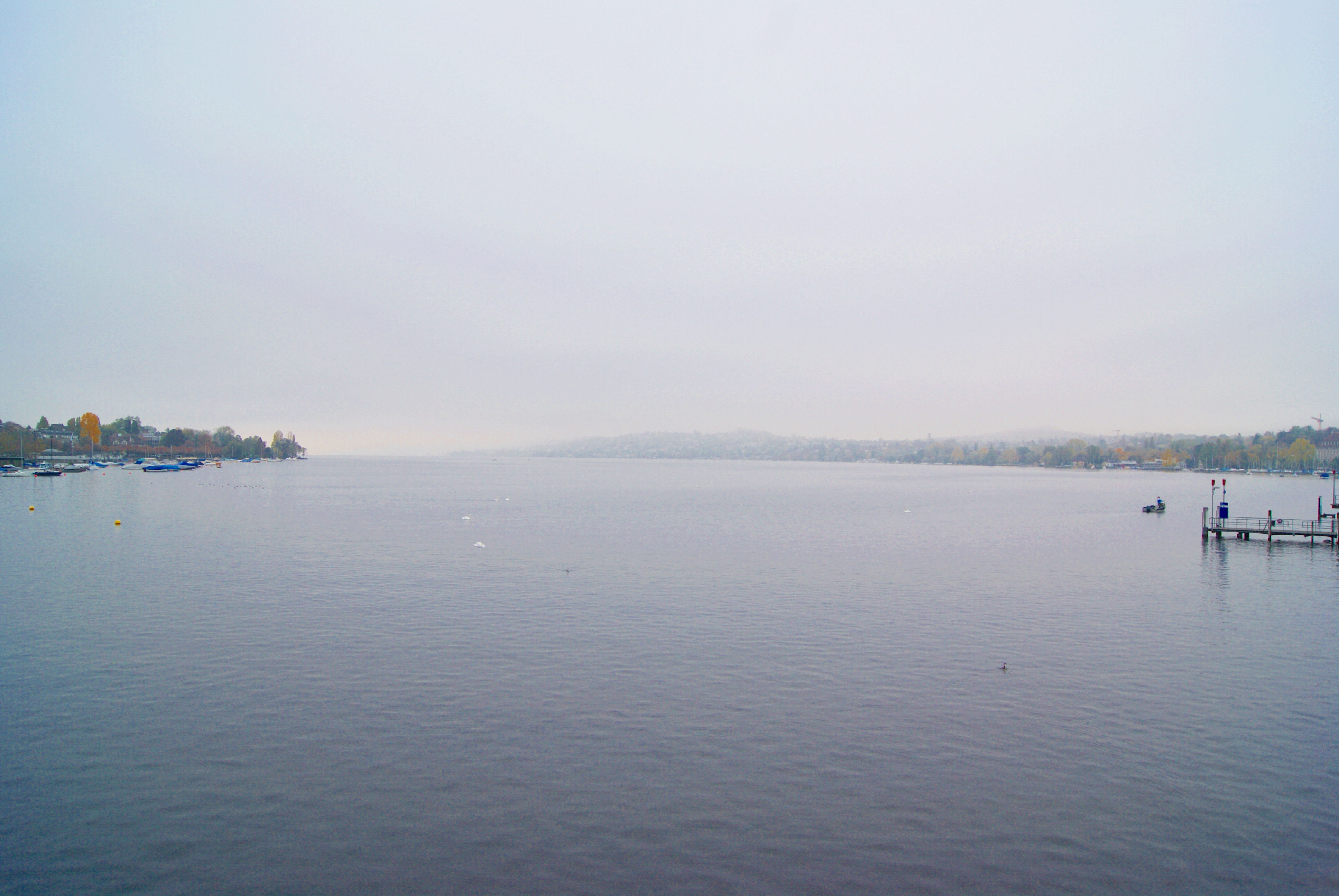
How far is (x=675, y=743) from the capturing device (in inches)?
731

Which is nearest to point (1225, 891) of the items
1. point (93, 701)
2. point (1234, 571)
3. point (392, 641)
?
point (392, 641)

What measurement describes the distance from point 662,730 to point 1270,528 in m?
65.5

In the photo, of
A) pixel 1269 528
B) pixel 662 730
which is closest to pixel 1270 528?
pixel 1269 528

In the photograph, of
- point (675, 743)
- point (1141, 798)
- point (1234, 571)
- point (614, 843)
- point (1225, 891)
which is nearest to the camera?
point (1225, 891)

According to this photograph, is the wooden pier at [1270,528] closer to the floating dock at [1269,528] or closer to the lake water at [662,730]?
the floating dock at [1269,528]

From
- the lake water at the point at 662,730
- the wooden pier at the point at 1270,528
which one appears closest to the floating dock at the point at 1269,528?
the wooden pier at the point at 1270,528

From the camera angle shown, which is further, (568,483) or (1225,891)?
(568,483)

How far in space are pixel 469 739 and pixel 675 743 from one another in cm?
503

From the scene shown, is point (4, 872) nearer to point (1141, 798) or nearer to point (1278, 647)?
point (1141, 798)

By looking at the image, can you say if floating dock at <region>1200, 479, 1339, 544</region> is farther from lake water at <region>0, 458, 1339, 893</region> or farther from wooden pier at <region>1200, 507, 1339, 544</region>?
lake water at <region>0, 458, 1339, 893</region>

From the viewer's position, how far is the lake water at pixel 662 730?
44.9ft

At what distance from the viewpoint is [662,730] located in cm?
1947

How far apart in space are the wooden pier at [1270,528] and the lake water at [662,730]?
19815 millimetres

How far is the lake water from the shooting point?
13688mm
